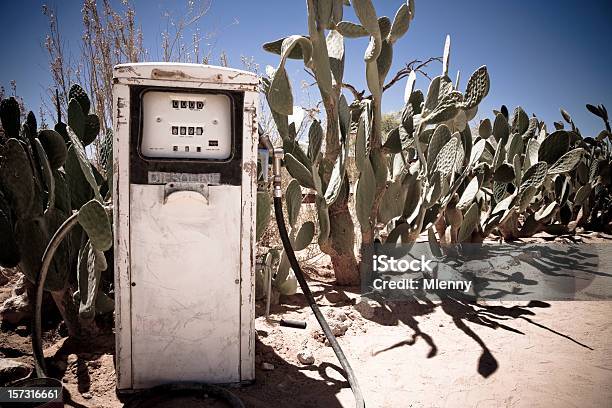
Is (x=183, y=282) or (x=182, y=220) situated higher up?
(x=182, y=220)

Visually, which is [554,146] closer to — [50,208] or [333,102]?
[333,102]

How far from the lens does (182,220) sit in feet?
5.58

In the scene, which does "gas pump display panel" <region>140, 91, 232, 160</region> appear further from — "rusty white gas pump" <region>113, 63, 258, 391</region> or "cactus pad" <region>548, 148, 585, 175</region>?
"cactus pad" <region>548, 148, 585, 175</region>

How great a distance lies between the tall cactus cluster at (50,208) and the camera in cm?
188

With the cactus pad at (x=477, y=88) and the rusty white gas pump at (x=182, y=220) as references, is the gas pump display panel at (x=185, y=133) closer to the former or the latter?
the rusty white gas pump at (x=182, y=220)

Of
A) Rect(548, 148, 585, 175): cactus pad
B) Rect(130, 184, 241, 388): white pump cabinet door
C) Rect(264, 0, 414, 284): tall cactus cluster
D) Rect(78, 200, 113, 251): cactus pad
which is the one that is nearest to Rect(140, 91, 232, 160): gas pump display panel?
Rect(130, 184, 241, 388): white pump cabinet door

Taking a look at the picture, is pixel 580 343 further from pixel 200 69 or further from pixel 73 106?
pixel 73 106

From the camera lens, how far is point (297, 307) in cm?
285

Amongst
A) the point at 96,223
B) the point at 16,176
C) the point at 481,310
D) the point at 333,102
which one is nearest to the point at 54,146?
the point at 16,176

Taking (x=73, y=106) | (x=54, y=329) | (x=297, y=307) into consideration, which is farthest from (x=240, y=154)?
(x=54, y=329)

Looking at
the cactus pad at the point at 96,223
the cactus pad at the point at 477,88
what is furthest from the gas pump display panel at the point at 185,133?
the cactus pad at the point at 477,88

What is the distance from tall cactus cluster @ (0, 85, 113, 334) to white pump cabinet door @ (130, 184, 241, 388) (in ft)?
0.63

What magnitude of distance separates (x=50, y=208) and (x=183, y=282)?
2.90ft

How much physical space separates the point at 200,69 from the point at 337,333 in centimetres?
168
